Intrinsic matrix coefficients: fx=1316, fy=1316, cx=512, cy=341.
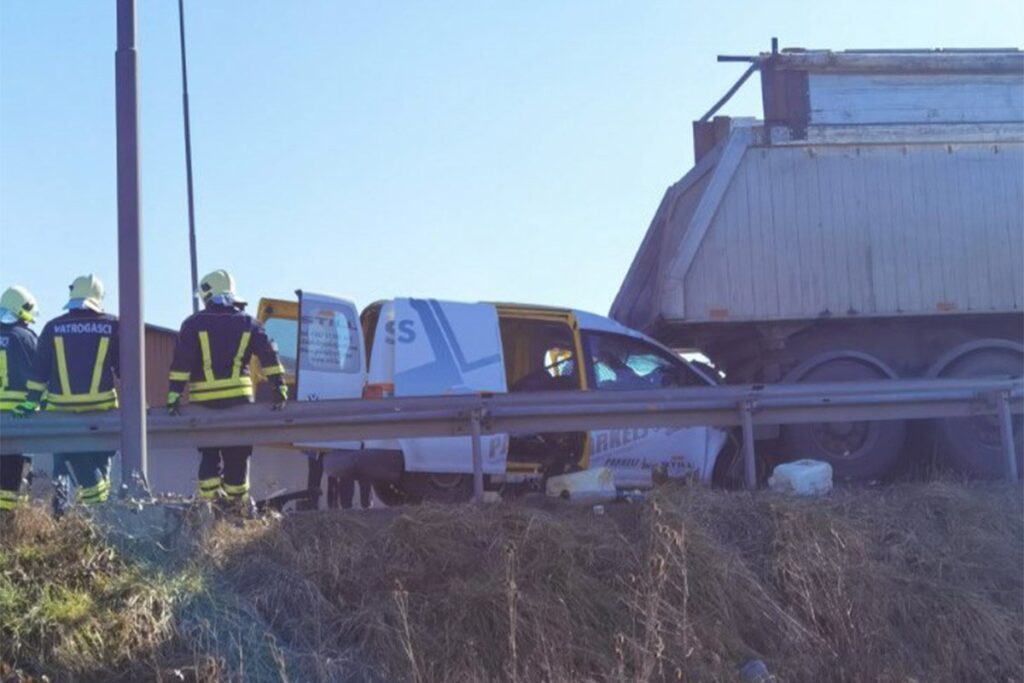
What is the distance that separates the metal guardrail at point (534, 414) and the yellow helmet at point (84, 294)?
0.92 meters

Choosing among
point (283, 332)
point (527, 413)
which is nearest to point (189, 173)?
point (283, 332)

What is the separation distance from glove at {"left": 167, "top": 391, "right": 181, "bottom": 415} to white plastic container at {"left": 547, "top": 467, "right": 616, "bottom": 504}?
2.63 metres

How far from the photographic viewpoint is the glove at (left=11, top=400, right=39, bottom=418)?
8.98m

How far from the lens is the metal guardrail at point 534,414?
8516 millimetres

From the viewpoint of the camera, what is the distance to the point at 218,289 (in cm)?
933

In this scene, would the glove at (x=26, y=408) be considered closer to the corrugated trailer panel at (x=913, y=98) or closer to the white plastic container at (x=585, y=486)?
the white plastic container at (x=585, y=486)

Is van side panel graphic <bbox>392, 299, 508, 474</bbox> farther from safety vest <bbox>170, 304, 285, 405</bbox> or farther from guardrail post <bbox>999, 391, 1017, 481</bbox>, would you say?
guardrail post <bbox>999, 391, 1017, 481</bbox>

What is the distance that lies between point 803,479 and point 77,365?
5.04 metres

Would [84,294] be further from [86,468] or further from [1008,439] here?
[1008,439]

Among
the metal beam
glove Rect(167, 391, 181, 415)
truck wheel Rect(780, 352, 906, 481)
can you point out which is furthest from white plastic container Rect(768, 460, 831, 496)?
glove Rect(167, 391, 181, 415)

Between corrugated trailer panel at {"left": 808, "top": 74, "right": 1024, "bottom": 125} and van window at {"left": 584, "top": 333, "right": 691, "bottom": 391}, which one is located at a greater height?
corrugated trailer panel at {"left": 808, "top": 74, "right": 1024, "bottom": 125}

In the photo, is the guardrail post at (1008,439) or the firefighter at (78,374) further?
the guardrail post at (1008,439)

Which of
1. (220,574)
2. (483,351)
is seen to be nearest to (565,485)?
(483,351)

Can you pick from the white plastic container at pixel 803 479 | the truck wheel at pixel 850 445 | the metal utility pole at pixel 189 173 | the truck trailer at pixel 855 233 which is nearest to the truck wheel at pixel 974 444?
the truck wheel at pixel 850 445
